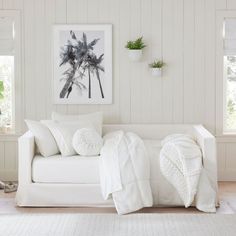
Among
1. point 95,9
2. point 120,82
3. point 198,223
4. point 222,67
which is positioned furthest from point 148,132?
point 198,223

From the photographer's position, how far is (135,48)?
6121 millimetres

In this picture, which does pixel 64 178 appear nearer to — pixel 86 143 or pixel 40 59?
pixel 86 143

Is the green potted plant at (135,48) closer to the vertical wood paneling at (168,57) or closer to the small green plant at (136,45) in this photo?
the small green plant at (136,45)

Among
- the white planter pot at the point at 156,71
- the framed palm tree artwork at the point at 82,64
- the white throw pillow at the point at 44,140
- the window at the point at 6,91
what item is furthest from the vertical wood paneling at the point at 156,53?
the window at the point at 6,91

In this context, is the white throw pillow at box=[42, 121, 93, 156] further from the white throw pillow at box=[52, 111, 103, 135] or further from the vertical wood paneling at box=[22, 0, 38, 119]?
the vertical wood paneling at box=[22, 0, 38, 119]

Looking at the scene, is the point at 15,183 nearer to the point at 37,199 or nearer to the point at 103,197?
the point at 37,199

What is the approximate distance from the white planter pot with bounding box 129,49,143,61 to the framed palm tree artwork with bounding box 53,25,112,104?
0.26 metres

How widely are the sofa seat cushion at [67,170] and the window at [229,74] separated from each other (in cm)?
195

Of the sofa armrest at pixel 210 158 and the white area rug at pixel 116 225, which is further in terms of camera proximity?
the sofa armrest at pixel 210 158

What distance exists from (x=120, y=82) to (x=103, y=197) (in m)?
1.66

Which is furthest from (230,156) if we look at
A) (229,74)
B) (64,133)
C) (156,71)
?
(64,133)

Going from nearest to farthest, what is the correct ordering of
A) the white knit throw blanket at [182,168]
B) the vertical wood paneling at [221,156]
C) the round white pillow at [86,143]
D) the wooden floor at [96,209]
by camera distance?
the white knit throw blanket at [182,168], the wooden floor at [96,209], the round white pillow at [86,143], the vertical wood paneling at [221,156]

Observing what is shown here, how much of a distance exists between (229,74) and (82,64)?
1.70 meters

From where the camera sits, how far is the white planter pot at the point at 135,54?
20.0 ft
